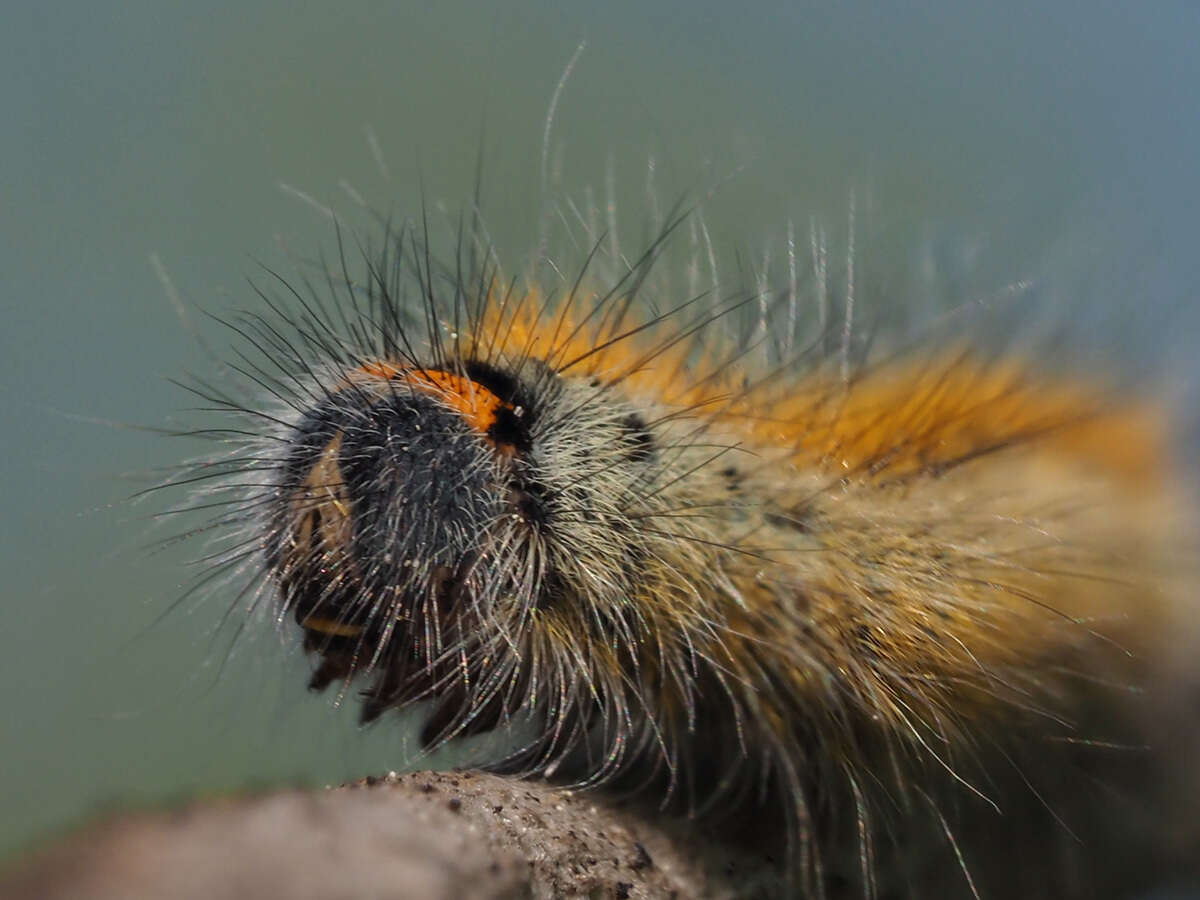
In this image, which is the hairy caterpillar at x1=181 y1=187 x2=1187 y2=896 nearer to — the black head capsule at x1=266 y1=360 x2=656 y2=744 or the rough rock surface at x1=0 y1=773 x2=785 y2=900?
the black head capsule at x1=266 y1=360 x2=656 y2=744

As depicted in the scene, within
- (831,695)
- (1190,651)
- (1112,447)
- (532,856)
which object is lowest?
(532,856)

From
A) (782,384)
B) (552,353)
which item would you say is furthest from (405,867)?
(782,384)

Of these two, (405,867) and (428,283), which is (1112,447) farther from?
(405,867)

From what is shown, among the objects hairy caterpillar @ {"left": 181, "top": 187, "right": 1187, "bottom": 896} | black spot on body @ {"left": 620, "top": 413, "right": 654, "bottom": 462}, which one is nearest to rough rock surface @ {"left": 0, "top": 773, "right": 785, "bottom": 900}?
hairy caterpillar @ {"left": 181, "top": 187, "right": 1187, "bottom": 896}

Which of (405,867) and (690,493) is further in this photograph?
(690,493)

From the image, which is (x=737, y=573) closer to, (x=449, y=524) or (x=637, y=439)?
(x=637, y=439)

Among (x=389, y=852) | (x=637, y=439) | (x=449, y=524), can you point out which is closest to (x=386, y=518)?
(x=449, y=524)

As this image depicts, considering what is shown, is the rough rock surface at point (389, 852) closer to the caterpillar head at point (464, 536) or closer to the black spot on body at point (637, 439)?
the caterpillar head at point (464, 536)

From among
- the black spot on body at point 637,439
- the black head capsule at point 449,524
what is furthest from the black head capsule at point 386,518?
the black spot on body at point 637,439
